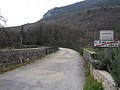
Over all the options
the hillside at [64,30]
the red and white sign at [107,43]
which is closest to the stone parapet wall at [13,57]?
the red and white sign at [107,43]

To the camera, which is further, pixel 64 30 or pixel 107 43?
pixel 64 30

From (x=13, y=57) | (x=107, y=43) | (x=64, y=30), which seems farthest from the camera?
(x=64, y=30)

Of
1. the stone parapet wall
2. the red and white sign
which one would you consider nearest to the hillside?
the stone parapet wall

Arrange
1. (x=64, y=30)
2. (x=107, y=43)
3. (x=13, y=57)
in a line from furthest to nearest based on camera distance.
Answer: (x=64, y=30) → (x=13, y=57) → (x=107, y=43)

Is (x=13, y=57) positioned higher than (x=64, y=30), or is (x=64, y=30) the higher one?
(x=64, y=30)

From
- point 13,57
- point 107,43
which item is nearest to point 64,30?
point 13,57

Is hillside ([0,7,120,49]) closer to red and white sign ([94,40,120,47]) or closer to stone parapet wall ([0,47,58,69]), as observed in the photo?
stone parapet wall ([0,47,58,69])

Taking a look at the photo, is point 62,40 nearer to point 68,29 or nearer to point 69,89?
point 68,29

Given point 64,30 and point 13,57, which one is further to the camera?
point 64,30

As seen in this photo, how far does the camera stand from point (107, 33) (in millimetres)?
11445

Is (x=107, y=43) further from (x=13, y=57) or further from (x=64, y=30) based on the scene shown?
(x=64, y=30)

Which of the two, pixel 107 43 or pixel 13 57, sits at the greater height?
pixel 107 43

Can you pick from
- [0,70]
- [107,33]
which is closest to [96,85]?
[107,33]

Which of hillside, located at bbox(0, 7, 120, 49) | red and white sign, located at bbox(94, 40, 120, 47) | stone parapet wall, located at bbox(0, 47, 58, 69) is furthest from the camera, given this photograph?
hillside, located at bbox(0, 7, 120, 49)
